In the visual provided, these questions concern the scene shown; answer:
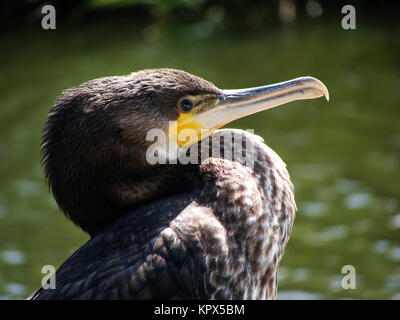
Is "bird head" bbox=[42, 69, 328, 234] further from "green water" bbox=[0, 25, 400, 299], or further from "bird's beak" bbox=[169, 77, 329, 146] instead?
"green water" bbox=[0, 25, 400, 299]

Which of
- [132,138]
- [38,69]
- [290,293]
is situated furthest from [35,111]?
[132,138]

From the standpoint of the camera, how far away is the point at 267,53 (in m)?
9.72

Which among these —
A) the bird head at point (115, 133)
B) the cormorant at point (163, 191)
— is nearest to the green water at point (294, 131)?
the cormorant at point (163, 191)

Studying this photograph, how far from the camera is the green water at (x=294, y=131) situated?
5.79 m

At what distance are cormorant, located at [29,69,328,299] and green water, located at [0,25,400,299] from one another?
246cm

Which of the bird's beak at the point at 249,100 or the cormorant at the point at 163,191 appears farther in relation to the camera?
the bird's beak at the point at 249,100

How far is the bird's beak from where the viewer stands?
3.15 metres

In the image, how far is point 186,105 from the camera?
315cm

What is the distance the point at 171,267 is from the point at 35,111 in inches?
242

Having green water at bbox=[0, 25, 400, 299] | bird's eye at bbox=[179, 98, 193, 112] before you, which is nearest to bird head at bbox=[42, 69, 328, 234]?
bird's eye at bbox=[179, 98, 193, 112]

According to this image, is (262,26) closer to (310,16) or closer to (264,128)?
(310,16)

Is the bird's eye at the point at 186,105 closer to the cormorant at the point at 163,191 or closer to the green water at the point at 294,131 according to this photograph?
the cormorant at the point at 163,191

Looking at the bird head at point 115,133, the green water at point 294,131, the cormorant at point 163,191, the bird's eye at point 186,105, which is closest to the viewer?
the cormorant at point 163,191

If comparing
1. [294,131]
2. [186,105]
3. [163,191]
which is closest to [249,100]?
[186,105]
